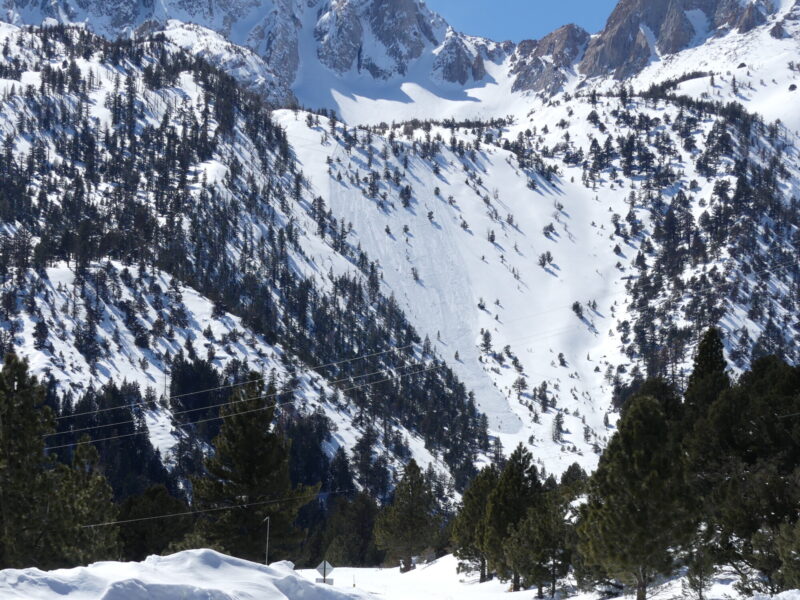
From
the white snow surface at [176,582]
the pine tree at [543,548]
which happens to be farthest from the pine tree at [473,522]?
the white snow surface at [176,582]

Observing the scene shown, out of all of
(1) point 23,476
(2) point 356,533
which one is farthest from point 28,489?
(2) point 356,533

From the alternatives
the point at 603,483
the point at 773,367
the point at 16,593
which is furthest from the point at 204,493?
the point at 773,367

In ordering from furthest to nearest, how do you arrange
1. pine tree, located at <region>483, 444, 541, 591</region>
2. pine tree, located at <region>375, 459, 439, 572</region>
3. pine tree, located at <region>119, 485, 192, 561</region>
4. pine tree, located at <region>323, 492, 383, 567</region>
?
1. pine tree, located at <region>323, 492, 383, 567</region>
2. pine tree, located at <region>375, 459, 439, 572</region>
3. pine tree, located at <region>119, 485, 192, 561</region>
4. pine tree, located at <region>483, 444, 541, 591</region>

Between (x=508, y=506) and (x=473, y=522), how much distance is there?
930 cm

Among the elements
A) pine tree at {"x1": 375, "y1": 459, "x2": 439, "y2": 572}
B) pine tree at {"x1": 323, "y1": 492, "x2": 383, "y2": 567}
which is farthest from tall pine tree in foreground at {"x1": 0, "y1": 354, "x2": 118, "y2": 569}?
pine tree at {"x1": 323, "y1": 492, "x2": 383, "y2": 567}

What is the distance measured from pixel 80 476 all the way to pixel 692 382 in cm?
3610

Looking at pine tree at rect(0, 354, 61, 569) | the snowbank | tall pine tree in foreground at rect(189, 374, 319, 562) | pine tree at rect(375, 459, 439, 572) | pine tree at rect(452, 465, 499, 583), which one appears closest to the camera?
the snowbank

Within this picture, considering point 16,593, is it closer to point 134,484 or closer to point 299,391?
point 134,484

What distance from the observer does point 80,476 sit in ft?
141

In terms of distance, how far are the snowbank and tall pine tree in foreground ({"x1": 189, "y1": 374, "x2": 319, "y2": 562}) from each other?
1670 centimetres

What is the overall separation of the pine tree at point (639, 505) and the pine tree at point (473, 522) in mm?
24330

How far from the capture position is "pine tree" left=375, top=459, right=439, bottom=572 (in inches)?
2712

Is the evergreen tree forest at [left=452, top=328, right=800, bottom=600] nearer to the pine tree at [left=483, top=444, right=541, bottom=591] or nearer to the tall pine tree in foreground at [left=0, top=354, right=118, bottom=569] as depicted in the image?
the pine tree at [left=483, top=444, right=541, bottom=591]

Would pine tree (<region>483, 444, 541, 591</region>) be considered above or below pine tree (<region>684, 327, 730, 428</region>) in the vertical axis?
below
